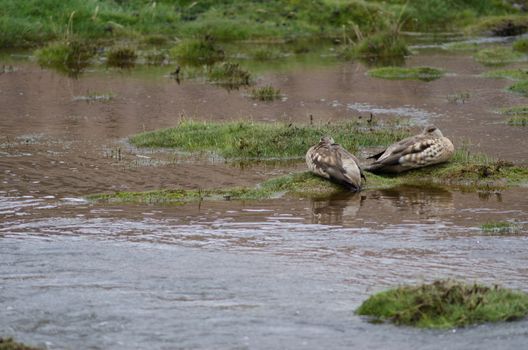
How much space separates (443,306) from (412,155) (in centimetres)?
626

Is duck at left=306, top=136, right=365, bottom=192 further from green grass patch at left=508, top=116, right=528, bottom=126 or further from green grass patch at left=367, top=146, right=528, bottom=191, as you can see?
green grass patch at left=508, top=116, right=528, bottom=126

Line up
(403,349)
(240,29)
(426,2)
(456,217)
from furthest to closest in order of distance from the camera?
1. (426,2)
2. (240,29)
3. (456,217)
4. (403,349)

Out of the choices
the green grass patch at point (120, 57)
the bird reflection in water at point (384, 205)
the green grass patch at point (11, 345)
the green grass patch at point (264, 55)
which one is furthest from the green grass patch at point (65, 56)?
the green grass patch at point (11, 345)

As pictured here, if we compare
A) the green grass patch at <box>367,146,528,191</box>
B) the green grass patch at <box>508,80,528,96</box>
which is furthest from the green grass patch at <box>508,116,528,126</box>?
the green grass patch at <box>367,146,528,191</box>

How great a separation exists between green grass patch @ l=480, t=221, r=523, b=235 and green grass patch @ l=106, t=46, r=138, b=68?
779 inches

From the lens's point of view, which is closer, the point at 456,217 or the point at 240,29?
the point at 456,217

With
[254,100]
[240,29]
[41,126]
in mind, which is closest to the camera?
[41,126]

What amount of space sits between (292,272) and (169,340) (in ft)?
6.92

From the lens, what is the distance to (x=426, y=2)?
43.0 metres

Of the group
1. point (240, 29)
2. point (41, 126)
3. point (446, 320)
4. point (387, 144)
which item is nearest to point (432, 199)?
point (387, 144)

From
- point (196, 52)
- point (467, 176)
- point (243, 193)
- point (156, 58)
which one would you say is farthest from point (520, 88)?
point (243, 193)

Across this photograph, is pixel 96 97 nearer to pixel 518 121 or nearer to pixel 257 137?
pixel 257 137

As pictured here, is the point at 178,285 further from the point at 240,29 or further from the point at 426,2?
the point at 426,2

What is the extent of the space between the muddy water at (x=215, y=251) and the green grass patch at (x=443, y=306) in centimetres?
12
